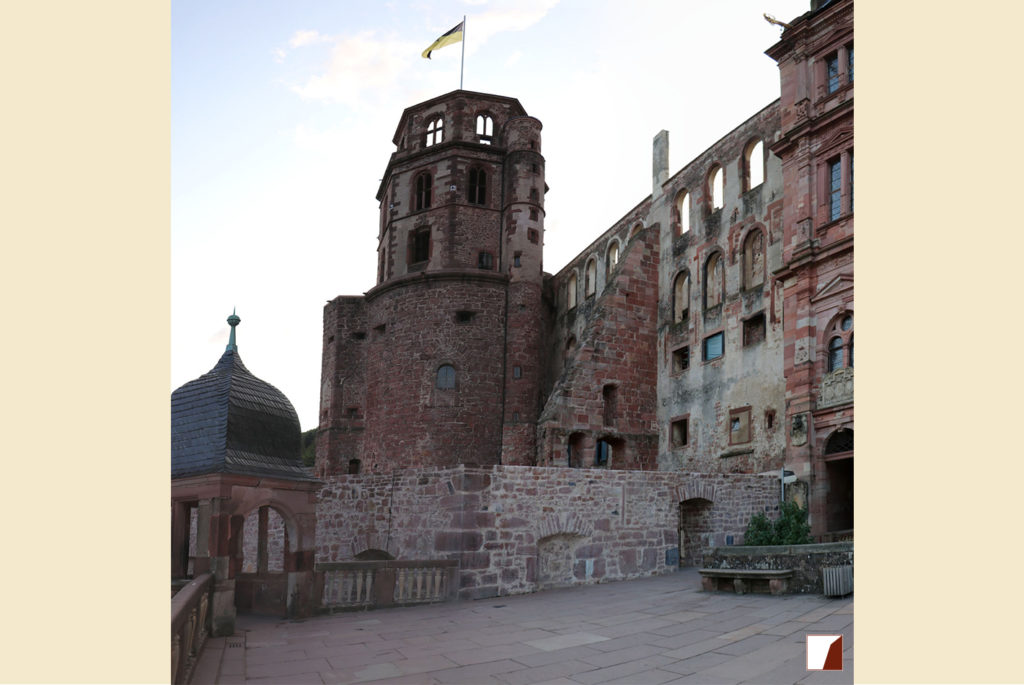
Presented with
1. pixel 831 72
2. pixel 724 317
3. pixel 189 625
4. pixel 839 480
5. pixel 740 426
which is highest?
pixel 831 72

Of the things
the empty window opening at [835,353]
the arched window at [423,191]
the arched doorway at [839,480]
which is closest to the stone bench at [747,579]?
the arched doorway at [839,480]

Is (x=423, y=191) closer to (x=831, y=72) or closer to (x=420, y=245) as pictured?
(x=420, y=245)

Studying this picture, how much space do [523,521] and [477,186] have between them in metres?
17.0

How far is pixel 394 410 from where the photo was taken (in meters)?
27.2

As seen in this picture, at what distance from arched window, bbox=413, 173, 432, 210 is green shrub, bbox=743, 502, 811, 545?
17.4m

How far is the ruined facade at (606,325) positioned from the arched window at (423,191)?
0.26 ft

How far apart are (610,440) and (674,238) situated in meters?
6.16

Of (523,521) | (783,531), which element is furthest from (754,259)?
(523,521)

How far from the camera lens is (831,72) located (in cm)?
1880

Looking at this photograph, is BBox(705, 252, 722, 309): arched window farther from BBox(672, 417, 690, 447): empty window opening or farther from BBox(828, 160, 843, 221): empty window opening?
BBox(828, 160, 843, 221): empty window opening

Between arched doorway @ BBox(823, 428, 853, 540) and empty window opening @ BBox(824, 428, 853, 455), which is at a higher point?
empty window opening @ BBox(824, 428, 853, 455)

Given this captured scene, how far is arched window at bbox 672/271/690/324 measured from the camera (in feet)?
78.2

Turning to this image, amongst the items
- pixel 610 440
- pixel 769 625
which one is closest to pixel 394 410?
pixel 610 440

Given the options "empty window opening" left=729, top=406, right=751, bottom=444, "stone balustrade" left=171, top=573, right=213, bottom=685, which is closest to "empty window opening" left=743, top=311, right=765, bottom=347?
"empty window opening" left=729, top=406, right=751, bottom=444
